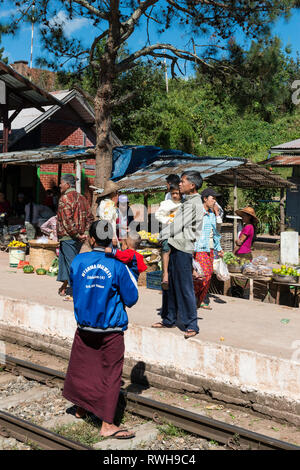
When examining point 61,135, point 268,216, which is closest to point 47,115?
point 61,135

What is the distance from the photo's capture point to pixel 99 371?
4.78 metres

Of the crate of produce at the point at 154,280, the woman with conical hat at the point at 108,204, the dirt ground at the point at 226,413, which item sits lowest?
the dirt ground at the point at 226,413

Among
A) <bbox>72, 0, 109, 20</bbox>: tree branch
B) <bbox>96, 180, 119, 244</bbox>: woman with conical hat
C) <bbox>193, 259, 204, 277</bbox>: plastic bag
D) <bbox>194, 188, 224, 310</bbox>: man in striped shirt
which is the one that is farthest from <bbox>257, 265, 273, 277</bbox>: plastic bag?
<bbox>72, 0, 109, 20</bbox>: tree branch

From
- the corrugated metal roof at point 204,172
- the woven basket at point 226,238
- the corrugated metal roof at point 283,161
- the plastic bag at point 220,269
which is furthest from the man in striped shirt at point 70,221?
the corrugated metal roof at point 283,161

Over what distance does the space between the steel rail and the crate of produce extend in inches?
212

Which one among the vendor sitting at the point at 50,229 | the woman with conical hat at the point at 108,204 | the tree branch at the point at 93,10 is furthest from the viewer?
the tree branch at the point at 93,10

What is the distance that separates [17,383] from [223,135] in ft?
104

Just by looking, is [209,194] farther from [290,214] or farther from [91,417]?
[290,214]

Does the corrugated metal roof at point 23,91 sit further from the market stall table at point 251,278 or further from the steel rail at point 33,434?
the steel rail at point 33,434

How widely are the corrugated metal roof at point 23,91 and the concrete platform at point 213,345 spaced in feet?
34.6

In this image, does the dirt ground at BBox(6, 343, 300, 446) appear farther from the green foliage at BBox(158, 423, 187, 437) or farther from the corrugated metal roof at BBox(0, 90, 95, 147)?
the corrugated metal roof at BBox(0, 90, 95, 147)

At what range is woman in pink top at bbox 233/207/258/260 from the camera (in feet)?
30.8

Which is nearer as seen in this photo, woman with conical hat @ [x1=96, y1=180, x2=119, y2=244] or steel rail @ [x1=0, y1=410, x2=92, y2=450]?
steel rail @ [x1=0, y1=410, x2=92, y2=450]

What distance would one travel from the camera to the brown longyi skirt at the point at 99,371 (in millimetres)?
4719
